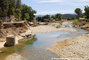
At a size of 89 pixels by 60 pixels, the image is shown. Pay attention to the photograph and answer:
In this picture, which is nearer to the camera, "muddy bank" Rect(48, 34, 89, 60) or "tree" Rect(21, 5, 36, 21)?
"muddy bank" Rect(48, 34, 89, 60)

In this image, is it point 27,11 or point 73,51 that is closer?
point 73,51

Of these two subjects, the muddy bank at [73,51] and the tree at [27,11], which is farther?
the tree at [27,11]

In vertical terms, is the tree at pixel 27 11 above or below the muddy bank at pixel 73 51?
above

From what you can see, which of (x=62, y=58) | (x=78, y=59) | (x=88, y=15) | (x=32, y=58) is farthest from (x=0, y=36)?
(x=88, y=15)

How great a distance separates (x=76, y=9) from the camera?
8338 cm

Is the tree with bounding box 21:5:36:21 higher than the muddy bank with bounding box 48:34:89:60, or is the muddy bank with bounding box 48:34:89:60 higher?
the tree with bounding box 21:5:36:21

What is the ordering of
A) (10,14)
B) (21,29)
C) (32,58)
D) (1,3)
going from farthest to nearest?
(10,14) < (21,29) < (1,3) < (32,58)

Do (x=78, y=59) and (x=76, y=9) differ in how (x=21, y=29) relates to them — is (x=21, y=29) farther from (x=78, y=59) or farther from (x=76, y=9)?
(x=76, y=9)

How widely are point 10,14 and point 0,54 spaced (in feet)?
78.4

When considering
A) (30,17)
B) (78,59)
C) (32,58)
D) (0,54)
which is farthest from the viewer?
(30,17)

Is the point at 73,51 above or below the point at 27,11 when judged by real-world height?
below

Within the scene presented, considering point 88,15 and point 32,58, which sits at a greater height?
point 88,15

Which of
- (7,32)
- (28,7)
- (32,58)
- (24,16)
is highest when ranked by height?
(28,7)

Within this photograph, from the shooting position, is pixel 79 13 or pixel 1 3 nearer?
pixel 1 3
